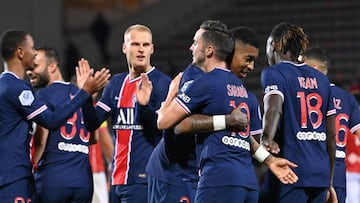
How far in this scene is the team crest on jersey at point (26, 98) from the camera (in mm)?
6359

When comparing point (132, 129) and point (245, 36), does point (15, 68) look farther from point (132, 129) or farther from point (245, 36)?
point (245, 36)

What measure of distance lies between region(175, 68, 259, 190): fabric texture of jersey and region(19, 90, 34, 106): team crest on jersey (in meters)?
1.40

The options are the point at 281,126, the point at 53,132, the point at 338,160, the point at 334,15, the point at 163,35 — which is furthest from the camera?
the point at 163,35

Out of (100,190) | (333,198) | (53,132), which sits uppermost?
(53,132)

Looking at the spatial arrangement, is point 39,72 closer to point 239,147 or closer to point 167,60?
point 239,147

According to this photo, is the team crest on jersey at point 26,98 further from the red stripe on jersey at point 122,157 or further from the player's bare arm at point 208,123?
the player's bare arm at point 208,123

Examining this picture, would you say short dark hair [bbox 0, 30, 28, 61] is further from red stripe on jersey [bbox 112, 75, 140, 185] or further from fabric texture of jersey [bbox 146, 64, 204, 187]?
fabric texture of jersey [bbox 146, 64, 204, 187]

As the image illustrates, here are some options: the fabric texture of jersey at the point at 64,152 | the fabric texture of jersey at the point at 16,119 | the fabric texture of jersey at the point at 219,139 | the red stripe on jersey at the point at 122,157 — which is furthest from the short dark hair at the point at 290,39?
the fabric texture of jersey at the point at 64,152

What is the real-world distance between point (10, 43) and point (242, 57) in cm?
185

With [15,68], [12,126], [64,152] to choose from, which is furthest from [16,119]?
[64,152]

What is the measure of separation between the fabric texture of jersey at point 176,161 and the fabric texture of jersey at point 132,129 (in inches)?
26.9

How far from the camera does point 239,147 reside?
5.59 metres

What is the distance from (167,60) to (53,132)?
1445 centimetres

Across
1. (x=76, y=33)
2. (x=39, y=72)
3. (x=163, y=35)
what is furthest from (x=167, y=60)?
(x=39, y=72)
